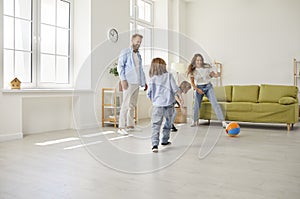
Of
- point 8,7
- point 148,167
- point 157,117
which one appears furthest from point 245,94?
point 8,7

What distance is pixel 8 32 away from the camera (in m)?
3.89

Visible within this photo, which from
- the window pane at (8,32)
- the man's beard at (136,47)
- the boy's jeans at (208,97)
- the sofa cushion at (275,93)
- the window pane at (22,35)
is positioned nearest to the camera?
the man's beard at (136,47)

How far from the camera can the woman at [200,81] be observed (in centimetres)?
375

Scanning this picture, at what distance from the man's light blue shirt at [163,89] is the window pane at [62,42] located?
2.31 m

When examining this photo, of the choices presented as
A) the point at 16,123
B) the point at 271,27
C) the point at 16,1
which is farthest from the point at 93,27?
the point at 271,27

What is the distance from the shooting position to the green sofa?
14.5ft

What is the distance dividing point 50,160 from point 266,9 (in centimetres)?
559

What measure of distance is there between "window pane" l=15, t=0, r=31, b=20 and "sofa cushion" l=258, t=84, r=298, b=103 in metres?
3.54

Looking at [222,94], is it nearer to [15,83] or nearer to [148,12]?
[148,12]

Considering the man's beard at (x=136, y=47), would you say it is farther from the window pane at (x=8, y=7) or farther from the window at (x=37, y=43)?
the window pane at (x=8, y=7)

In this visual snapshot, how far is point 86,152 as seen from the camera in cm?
289

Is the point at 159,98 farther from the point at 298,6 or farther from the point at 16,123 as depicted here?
the point at 298,6

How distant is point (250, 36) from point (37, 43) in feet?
14.4

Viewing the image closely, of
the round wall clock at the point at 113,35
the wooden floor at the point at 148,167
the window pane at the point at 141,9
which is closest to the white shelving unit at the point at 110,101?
the wooden floor at the point at 148,167
